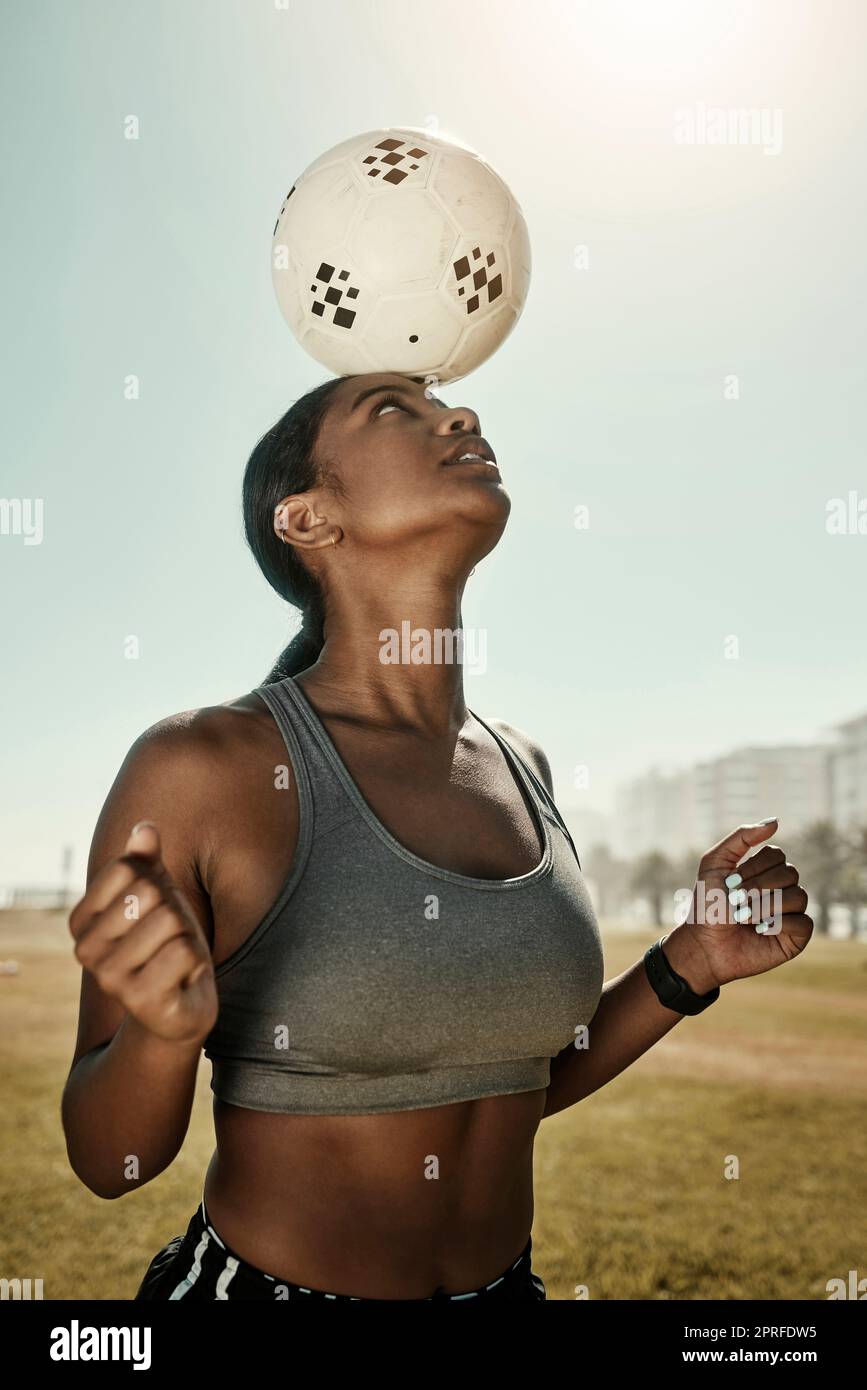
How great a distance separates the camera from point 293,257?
2014 millimetres

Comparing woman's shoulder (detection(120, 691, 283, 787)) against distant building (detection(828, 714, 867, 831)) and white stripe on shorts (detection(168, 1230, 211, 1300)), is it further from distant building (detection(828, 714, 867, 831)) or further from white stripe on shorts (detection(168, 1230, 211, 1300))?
distant building (detection(828, 714, 867, 831))

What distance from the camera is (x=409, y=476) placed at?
5.73 feet

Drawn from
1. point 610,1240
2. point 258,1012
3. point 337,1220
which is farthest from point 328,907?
point 610,1240

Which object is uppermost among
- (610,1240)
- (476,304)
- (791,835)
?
(476,304)

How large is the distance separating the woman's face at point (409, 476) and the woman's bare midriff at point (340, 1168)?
1.44 feet

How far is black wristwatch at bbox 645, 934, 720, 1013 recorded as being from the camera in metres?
1.84

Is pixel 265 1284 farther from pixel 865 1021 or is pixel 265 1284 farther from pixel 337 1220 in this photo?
pixel 865 1021

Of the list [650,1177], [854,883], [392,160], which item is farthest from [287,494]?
[854,883]

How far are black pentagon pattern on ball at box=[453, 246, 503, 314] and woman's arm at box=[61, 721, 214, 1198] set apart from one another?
1.05m

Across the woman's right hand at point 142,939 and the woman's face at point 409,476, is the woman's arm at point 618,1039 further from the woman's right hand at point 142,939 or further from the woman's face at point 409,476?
the woman's right hand at point 142,939

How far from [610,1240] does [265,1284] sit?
5.18 metres

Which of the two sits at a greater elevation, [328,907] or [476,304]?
[476,304]

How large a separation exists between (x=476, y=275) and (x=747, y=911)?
49.8 inches

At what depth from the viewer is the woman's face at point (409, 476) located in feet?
5.67
